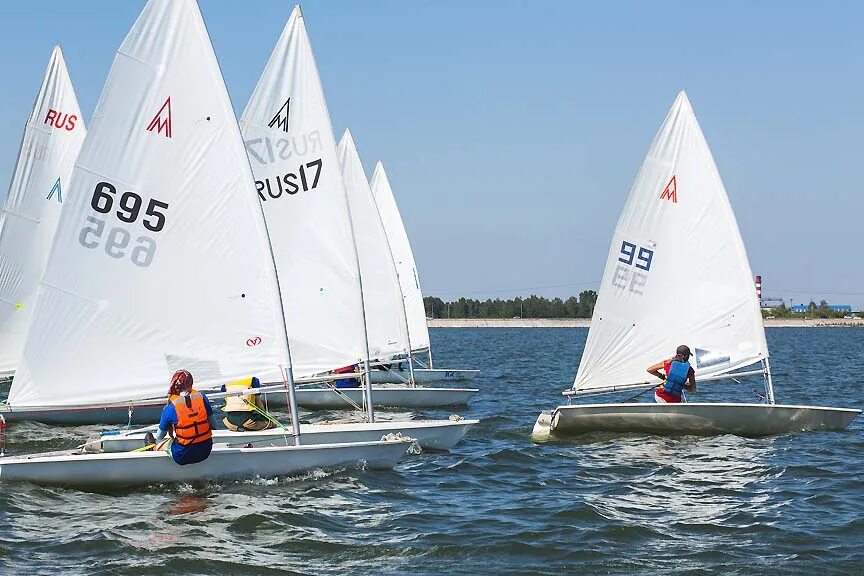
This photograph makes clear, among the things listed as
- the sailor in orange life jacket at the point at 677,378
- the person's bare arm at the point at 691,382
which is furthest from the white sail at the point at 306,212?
the person's bare arm at the point at 691,382

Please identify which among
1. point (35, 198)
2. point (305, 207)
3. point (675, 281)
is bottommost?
point (675, 281)

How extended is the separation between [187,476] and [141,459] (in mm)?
584

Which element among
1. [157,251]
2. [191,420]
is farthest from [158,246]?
[191,420]

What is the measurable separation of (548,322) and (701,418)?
155 meters

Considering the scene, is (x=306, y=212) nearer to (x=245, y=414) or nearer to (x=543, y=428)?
(x=245, y=414)

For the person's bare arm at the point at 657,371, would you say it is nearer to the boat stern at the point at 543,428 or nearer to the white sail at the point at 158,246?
the boat stern at the point at 543,428

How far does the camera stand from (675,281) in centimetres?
1959

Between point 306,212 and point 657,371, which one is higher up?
point 306,212

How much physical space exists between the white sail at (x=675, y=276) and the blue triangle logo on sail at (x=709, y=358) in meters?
0.02

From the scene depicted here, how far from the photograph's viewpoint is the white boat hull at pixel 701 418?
1748cm

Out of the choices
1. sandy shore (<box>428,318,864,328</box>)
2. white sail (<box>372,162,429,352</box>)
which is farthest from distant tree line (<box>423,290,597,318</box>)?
white sail (<box>372,162,429,352</box>)

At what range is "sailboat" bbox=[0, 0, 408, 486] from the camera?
1374cm

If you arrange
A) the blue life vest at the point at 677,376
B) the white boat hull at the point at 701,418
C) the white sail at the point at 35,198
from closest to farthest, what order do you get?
the white boat hull at the point at 701,418, the blue life vest at the point at 677,376, the white sail at the point at 35,198

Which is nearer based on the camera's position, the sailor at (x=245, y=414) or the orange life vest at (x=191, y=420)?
the orange life vest at (x=191, y=420)
